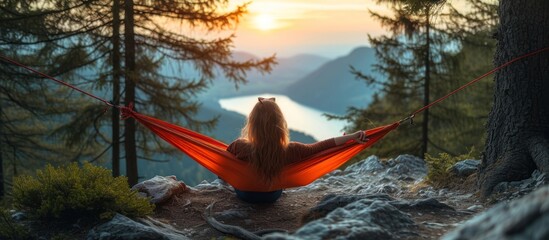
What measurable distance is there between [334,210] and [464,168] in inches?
101

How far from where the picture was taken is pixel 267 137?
4391mm

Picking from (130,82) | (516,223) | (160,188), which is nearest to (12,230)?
(160,188)

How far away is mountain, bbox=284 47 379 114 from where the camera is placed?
11756 centimetres

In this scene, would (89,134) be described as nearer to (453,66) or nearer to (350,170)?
(350,170)

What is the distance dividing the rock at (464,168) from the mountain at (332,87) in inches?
4337

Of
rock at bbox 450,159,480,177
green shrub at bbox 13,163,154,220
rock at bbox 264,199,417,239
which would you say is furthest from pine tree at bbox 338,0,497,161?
A: rock at bbox 264,199,417,239

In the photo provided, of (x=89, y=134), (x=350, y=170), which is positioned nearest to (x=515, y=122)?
(x=350, y=170)

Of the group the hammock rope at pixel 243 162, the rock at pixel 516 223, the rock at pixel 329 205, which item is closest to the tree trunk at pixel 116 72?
the hammock rope at pixel 243 162

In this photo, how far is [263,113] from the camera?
14.3ft

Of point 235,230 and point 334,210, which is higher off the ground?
point 334,210

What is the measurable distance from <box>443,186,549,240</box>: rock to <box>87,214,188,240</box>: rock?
8.14 feet

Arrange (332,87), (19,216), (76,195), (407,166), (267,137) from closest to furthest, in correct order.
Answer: (76,195) < (19,216) < (267,137) < (407,166) < (332,87)

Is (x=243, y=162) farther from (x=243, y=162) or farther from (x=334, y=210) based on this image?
(x=334, y=210)

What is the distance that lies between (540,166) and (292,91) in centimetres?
11895
